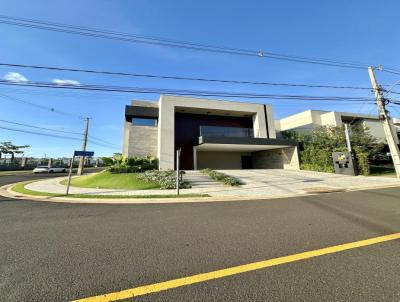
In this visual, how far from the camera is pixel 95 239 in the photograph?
13.1 feet

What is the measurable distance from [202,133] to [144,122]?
7.25m

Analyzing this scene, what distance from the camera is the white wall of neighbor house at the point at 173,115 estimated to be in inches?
801

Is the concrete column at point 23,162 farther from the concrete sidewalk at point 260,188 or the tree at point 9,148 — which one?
the concrete sidewalk at point 260,188

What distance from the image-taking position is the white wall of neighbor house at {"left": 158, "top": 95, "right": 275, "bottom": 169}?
20.3 m

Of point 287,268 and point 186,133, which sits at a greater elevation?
point 186,133

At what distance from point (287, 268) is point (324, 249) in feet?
3.63

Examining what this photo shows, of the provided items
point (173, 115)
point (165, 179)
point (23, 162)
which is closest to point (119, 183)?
point (165, 179)

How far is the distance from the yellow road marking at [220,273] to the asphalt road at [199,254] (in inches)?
3.6

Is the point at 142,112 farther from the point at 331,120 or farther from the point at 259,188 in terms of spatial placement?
the point at 331,120

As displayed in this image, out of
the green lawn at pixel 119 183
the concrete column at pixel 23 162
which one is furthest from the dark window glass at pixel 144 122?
the concrete column at pixel 23 162

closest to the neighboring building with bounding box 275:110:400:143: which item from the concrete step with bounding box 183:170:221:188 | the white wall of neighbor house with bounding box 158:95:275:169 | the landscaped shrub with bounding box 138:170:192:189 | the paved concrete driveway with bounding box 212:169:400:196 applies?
the white wall of neighbor house with bounding box 158:95:275:169

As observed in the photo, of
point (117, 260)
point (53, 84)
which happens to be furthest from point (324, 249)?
point (53, 84)

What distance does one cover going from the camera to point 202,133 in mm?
21938

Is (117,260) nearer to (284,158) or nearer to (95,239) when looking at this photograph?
(95,239)
